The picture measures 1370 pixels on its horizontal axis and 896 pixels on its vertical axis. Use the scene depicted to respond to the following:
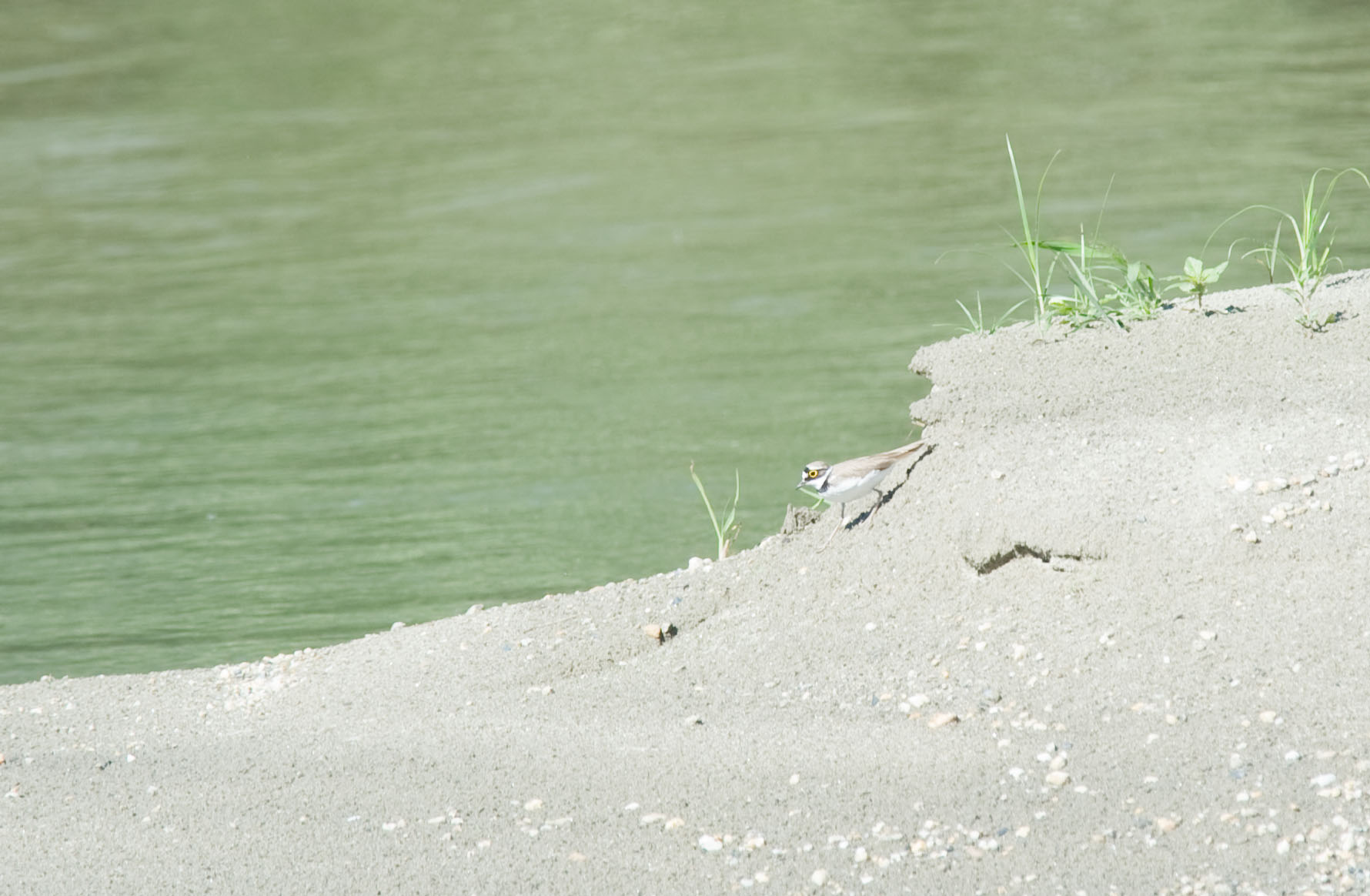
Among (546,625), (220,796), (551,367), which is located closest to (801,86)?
(551,367)

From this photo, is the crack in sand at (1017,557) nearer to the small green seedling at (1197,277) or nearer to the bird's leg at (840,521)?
the bird's leg at (840,521)

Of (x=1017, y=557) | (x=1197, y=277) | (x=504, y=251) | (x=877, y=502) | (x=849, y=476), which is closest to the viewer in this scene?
(x=1017, y=557)

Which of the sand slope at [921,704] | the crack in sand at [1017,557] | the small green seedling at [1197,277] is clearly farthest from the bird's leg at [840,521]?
the small green seedling at [1197,277]

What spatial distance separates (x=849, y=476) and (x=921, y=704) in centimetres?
75

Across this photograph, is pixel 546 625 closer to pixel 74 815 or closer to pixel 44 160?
pixel 74 815

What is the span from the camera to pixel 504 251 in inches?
436

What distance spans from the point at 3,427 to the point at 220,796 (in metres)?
5.70

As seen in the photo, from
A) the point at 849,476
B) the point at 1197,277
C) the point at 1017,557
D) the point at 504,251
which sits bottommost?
the point at 504,251

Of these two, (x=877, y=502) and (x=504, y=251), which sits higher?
(x=877, y=502)

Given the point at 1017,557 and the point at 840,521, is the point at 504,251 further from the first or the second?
the point at 1017,557

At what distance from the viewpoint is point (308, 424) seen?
8625 mm

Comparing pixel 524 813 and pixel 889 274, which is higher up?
pixel 524 813

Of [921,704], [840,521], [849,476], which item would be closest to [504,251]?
[840,521]

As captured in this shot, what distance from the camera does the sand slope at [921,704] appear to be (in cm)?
331
